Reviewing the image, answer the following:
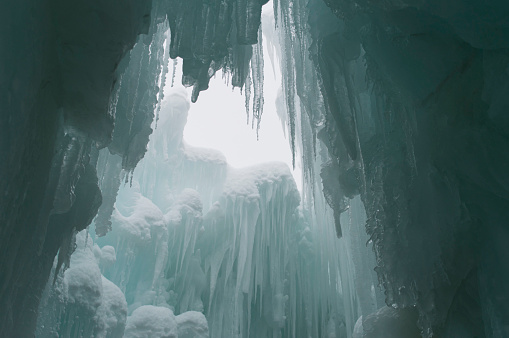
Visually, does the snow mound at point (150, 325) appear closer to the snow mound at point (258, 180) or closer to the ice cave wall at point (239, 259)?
the ice cave wall at point (239, 259)

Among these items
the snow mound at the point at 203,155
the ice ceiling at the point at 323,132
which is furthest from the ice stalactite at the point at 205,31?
the snow mound at the point at 203,155

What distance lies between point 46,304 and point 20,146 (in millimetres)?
4830

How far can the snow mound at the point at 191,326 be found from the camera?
9.61 meters

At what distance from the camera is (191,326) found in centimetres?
973

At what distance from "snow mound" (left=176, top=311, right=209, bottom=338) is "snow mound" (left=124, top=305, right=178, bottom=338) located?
375 millimetres

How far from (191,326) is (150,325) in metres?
1.26

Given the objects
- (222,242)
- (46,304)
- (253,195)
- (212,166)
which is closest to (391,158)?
(46,304)

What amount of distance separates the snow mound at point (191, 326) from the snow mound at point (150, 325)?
1.23ft

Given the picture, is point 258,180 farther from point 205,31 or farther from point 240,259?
point 205,31

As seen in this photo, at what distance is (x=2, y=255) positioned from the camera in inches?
70.2

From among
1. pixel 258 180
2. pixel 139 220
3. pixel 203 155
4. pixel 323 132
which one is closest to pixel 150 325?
pixel 139 220

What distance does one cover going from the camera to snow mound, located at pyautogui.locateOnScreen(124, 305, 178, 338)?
8789mm

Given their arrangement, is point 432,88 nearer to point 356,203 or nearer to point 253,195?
point 356,203

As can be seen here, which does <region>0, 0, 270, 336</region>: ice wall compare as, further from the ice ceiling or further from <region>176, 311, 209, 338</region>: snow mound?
<region>176, 311, 209, 338</region>: snow mound
